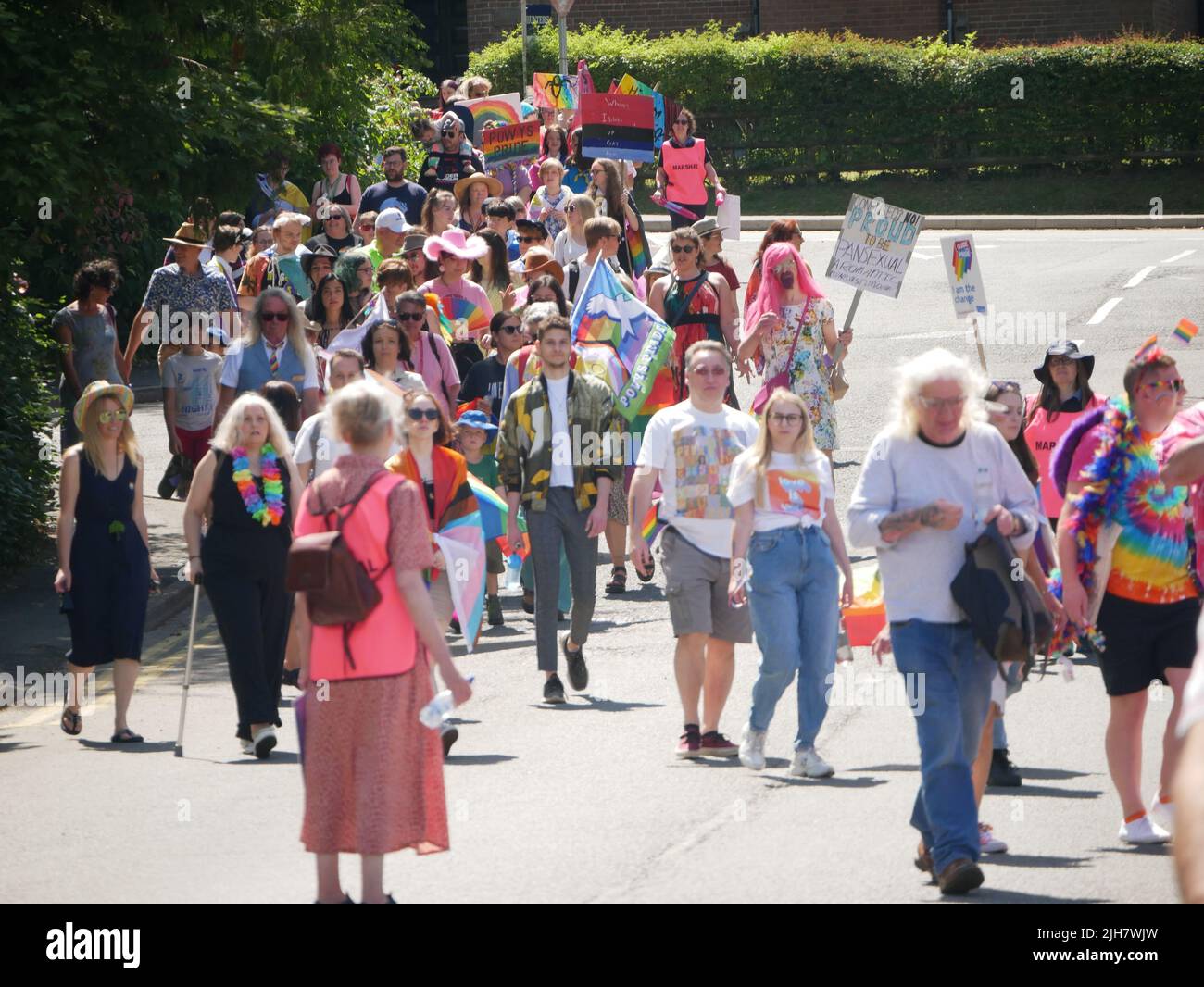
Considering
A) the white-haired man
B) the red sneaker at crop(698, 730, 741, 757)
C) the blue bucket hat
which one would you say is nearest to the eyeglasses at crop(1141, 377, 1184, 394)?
the white-haired man

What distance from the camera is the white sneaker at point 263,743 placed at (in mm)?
9297

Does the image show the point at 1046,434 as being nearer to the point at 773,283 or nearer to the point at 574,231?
the point at 773,283

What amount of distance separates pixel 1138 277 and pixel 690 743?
54.1ft

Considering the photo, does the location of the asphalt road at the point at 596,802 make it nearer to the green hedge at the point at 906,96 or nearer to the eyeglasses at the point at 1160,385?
the eyeglasses at the point at 1160,385

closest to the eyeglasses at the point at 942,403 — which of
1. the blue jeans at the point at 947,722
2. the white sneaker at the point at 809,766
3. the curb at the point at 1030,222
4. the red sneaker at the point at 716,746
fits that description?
the blue jeans at the point at 947,722

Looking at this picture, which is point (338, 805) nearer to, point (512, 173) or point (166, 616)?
point (166, 616)

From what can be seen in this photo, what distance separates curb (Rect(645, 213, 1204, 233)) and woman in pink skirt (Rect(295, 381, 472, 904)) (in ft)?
80.7

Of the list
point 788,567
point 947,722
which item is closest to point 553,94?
point 788,567

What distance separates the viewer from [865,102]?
35.0 meters

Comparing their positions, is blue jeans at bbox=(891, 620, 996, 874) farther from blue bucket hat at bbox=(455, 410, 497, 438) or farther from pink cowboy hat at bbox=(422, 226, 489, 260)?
pink cowboy hat at bbox=(422, 226, 489, 260)

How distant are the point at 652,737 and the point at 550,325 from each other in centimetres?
225

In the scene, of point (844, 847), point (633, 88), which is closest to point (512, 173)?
point (633, 88)

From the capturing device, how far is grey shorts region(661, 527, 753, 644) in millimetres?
8953

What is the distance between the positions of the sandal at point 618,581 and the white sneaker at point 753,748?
13.7 feet
